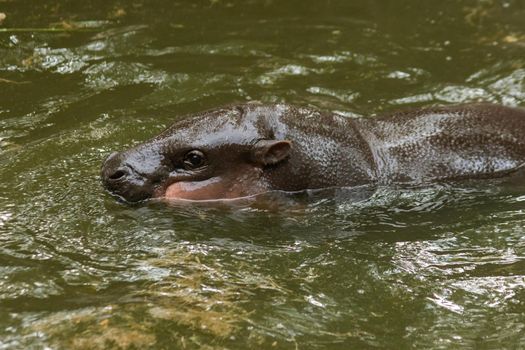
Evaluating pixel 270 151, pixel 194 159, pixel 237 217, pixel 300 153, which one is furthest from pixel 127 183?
pixel 300 153

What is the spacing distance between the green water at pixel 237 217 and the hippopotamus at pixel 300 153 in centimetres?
16

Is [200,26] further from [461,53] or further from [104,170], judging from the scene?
[104,170]

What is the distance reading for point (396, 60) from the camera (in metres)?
9.91

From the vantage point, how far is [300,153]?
6.19m

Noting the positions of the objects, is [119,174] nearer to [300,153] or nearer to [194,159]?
[194,159]

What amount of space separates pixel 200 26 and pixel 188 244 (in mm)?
6082

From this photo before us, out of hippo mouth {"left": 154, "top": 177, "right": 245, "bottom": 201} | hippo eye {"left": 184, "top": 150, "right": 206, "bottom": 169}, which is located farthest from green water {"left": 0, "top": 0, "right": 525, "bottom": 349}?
hippo eye {"left": 184, "top": 150, "right": 206, "bottom": 169}

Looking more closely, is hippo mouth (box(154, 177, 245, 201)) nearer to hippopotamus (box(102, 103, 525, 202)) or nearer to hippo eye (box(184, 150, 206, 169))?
hippopotamus (box(102, 103, 525, 202))

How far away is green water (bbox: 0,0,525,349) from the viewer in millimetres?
4328

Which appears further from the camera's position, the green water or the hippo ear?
the hippo ear

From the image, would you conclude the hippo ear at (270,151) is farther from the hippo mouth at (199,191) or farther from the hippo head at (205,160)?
the hippo mouth at (199,191)

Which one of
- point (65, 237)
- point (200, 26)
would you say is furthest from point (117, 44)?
point (65, 237)

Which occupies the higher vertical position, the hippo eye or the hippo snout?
the hippo eye

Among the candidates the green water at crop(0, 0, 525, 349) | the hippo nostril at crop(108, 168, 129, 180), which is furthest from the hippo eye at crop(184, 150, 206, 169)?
the hippo nostril at crop(108, 168, 129, 180)
